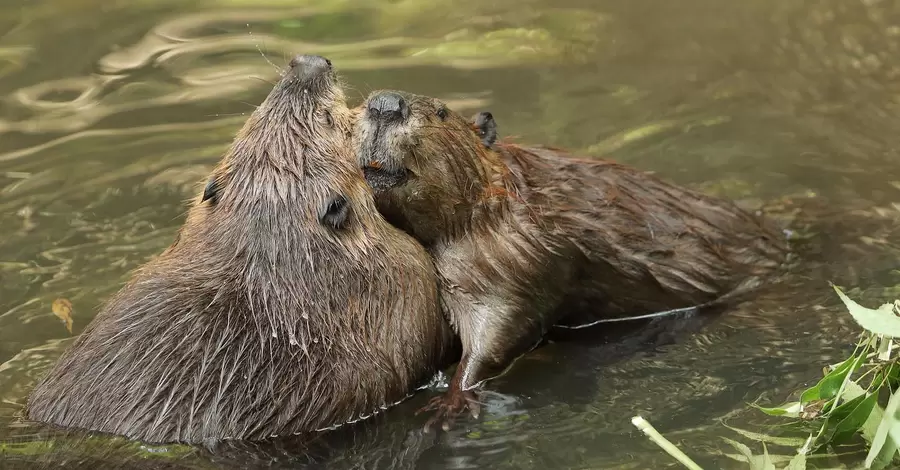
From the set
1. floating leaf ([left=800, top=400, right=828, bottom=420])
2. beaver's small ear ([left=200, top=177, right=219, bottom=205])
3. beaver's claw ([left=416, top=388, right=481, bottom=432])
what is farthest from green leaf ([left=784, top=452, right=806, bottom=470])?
beaver's small ear ([left=200, top=177, right=219, bottom=205])

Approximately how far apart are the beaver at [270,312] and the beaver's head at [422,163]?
99mm

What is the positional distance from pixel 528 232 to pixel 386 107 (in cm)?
79

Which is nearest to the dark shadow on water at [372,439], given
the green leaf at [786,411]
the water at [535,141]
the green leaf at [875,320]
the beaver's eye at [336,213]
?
the water at [535,141]

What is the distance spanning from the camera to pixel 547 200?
177 inches

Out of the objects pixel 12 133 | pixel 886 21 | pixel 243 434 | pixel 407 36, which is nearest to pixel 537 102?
pixel 407 36

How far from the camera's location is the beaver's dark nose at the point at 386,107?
12.9ft

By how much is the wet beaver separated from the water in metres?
0.17

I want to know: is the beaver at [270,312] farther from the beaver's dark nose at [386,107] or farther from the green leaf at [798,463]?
the green leaf at [798,463]

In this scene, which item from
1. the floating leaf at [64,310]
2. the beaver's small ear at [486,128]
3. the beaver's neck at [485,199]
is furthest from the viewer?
the floating leaf at [64,310]

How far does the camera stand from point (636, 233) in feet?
15.0

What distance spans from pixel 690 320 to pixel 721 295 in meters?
0.21

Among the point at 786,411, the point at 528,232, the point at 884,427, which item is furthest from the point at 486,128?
the point at 884,427

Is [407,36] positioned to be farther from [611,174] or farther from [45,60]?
[611,174]

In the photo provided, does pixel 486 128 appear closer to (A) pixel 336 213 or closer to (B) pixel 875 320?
(A) pixel 336 213
